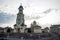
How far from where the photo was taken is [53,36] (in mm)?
29484

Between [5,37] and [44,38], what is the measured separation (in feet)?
29.6

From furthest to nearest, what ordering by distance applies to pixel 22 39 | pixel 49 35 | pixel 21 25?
1. pixel 21 25
2. pixel 49 35
3. pixel 22 39

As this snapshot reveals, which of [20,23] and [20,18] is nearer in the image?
[20,23]

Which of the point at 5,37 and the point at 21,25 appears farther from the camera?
the point at 21,25

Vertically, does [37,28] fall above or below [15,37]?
above

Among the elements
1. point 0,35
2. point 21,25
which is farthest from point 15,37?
point 21,25

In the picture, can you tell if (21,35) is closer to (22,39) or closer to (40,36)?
(22,39)

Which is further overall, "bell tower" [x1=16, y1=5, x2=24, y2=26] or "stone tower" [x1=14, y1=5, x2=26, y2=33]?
"bell tower" [x1=16, y1=5, x2=24, y2=26]

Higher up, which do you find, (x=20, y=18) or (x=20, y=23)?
(x=20, y=18)

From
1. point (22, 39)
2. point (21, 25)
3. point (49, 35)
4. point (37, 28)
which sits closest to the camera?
point (22, 39)

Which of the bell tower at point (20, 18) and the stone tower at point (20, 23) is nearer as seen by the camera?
the stone tower at point (20, 23)

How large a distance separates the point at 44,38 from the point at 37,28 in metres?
14.6

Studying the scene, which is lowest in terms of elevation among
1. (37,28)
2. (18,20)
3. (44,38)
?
(44,38)

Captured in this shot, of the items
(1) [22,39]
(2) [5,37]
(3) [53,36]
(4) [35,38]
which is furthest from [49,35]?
(2) [5,37]
